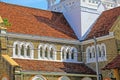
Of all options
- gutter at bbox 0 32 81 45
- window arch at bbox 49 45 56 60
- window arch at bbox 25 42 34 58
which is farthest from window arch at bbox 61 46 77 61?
window arch at bbox 25 42 34 58

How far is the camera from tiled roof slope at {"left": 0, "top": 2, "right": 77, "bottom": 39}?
38.0m

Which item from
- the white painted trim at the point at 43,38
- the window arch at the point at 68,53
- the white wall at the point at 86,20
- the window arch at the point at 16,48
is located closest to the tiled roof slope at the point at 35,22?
the white painted trim at the point at 43,38

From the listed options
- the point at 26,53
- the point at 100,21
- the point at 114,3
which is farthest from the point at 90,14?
the point at 26,53

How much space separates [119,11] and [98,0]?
16.0ft

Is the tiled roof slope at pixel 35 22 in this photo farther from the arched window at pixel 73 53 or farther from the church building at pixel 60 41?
the arched window at pixel 73 53

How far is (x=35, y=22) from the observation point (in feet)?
131

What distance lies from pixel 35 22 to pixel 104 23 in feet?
26.5

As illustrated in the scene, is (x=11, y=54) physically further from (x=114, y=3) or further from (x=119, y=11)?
(x=114, y=3)

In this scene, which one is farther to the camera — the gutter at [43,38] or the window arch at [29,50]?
the window arch at [29,50]

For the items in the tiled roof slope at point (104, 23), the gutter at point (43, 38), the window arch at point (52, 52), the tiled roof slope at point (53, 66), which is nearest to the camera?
the tiled roof slope at point (53, 66)

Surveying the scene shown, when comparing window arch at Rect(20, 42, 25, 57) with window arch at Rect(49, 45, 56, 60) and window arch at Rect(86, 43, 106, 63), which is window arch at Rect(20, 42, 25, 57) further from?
window arch at Rect(86, 43, 106, 63)

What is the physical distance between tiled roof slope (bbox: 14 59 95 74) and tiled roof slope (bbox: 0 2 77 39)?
10.6ft

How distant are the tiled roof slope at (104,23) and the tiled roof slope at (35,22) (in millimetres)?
2516

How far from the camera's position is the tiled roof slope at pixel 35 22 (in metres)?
38.0
